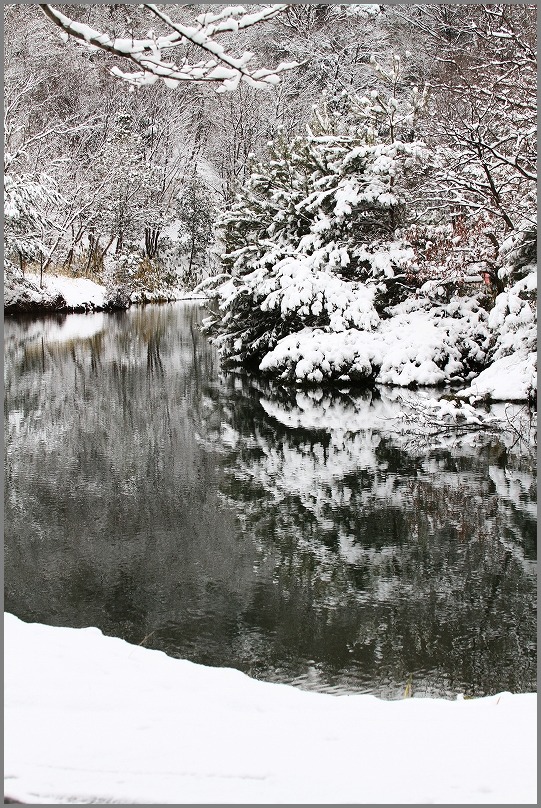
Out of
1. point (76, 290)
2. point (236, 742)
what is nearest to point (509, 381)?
point (236, 742)

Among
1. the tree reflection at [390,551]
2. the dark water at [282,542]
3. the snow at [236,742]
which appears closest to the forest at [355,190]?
the snow at [236,742]

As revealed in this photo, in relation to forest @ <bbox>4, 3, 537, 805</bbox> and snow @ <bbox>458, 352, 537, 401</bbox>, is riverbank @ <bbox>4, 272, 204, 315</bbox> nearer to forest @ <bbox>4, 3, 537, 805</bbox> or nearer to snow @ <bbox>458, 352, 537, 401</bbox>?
forest @ <bbox>4, 3, 537, 805</bbox>

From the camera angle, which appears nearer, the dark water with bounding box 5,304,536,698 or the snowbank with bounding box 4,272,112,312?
the dark water with bounding box 5,304,536,698

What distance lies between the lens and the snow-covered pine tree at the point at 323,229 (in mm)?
14219

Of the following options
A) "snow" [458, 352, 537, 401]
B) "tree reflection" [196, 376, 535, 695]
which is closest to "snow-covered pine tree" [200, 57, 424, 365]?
"snow" [458, 352, 537, 401]

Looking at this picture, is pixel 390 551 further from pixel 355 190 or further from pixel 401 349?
pixel 355 190

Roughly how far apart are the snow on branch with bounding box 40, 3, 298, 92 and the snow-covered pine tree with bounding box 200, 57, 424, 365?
10.7 metres

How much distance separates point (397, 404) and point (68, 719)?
9.69 metres

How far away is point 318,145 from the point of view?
15711 millimetres

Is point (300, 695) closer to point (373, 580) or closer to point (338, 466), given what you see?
point (373, 580)

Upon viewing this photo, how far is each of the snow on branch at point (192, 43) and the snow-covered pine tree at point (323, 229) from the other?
10678mm

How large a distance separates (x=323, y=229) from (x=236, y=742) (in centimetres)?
1340

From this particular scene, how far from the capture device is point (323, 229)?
1506cm

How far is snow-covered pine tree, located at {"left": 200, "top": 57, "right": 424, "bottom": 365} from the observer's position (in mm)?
14219
